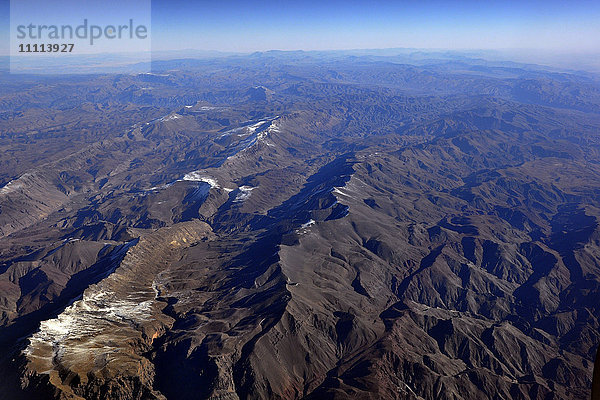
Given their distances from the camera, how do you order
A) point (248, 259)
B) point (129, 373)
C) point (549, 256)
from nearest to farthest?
point (129, 373) → point (248, 259) → point (549, 256)

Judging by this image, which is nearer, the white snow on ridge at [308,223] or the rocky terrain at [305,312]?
the rocky terrain at [305,312]

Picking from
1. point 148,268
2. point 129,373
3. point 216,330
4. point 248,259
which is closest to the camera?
point 129,373

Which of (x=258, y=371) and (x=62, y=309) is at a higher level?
(x=62, y=309)

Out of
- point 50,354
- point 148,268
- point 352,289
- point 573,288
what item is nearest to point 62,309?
point 50,354

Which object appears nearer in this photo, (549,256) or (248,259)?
(248,259)

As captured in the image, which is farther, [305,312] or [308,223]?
[308,223]

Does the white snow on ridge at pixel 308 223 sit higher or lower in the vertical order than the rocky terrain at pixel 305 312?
higher

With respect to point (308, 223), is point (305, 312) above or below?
below

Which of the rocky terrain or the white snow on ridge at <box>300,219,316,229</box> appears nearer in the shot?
the rocky terrain

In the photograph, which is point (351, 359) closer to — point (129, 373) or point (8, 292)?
point (129, 373)

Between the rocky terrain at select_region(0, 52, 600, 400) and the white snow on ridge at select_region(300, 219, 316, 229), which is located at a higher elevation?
the white snow on ridge at select_region(300, 219, 316, 229)
